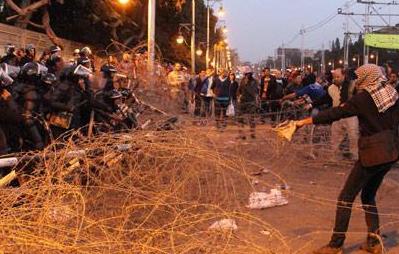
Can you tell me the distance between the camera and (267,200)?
9.31 metres

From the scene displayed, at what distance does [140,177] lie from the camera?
5.94m

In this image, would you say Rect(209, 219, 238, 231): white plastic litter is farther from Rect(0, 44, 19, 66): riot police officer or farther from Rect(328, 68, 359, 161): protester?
Rect(0, 44, 19, 66): riot police officer

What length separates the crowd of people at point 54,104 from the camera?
898cm

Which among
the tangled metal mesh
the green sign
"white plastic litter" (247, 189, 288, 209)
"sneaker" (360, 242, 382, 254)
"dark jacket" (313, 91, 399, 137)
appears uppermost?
the green sign

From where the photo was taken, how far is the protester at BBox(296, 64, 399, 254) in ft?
22.5

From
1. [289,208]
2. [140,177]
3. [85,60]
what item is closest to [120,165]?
[140,177]

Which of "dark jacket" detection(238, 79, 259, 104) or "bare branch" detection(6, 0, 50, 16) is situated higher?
"bare branch" detection(6, 0, 50, 16)

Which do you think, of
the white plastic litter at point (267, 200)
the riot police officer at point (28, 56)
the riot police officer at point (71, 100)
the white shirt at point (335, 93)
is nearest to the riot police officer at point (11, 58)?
the riot police officer at point (28, 56)

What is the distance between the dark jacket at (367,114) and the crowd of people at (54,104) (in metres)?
2.78

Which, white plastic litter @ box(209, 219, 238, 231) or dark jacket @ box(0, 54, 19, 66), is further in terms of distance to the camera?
dark jacket @ box(0, 54, 19, 66)

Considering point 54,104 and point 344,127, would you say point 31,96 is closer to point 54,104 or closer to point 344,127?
point 54,104

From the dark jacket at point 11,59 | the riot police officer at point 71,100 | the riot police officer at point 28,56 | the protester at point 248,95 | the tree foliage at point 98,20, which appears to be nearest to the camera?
the riot police officer at point 71,100

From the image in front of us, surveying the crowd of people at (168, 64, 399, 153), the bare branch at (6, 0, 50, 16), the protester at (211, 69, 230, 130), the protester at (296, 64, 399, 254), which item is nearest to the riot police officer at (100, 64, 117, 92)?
the crowd of people at (168, 64, 399, 153)

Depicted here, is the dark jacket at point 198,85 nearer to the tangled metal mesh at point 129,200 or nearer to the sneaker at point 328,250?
the sneaker at point 328,250
